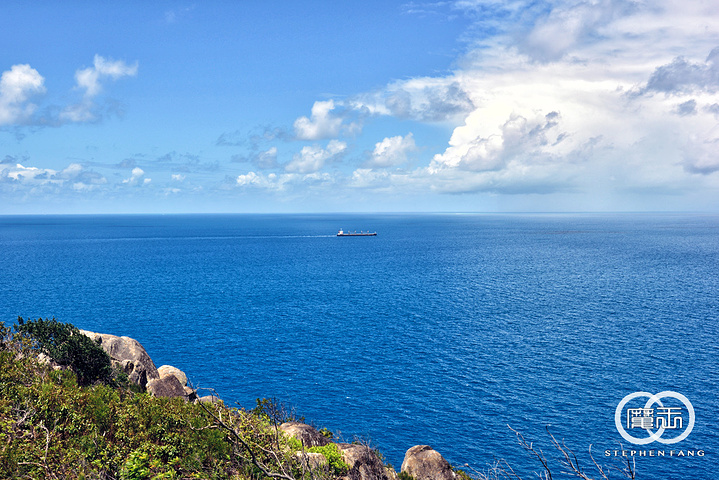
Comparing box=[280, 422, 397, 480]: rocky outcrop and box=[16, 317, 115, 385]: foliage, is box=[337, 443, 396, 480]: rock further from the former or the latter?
box=[16, 317, 115, 385]: foliage

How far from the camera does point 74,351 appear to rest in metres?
41.3

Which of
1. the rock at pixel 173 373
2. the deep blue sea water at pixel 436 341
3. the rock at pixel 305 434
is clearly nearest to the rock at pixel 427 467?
the rock at pixel 305 434

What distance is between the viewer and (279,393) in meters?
60.2

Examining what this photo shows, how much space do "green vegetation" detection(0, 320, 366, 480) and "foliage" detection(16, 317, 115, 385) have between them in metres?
14.3

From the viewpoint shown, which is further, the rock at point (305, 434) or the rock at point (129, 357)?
the rock at point (129, 357)

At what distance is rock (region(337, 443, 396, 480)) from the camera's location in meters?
28.3

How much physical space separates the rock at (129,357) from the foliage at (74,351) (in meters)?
2.31

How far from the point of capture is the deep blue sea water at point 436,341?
5244cm

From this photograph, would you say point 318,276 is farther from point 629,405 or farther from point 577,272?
point 629,405

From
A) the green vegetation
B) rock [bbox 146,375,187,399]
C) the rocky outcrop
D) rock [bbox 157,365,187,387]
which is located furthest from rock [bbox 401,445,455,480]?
rock [bbox 157,365,187,387]


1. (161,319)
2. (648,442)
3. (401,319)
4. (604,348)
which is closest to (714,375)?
(604,348)

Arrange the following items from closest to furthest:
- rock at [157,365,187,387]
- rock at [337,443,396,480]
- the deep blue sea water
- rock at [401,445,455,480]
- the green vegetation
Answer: the green vegetation
rock at [337,443,396,480]
rock at [401,445,455,480]
rock at [157,365,187,387]
the deep blue sea water

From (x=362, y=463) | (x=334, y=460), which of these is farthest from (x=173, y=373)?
(x=334, y=460)

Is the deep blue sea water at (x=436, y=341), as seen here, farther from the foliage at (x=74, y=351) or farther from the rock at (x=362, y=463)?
the foliage at (x=74, y=351)
